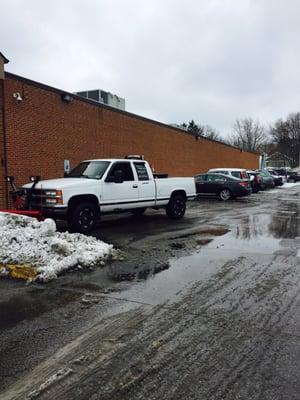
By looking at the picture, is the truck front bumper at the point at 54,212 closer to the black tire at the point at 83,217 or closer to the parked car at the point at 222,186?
the black tire at the point at 83,217

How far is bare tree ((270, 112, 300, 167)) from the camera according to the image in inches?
3951

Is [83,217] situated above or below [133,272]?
above

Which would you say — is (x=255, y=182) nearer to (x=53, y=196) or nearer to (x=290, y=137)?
(x=53, y=196)

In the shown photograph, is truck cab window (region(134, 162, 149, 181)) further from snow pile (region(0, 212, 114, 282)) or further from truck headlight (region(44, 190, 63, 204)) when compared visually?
snow pile (region(0, 212, 114, 282))

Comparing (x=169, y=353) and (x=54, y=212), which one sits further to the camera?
(x=54, y=212)

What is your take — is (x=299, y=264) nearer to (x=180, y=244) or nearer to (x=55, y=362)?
(x=180, y=244)

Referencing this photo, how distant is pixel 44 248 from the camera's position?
7074mm

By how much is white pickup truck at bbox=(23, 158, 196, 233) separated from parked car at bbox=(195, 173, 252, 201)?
9709mm

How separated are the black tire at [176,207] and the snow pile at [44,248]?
5806mm

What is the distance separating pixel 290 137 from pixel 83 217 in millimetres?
100046

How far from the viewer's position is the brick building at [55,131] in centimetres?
1287

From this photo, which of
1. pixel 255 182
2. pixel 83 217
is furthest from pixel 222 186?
pixel 83 217

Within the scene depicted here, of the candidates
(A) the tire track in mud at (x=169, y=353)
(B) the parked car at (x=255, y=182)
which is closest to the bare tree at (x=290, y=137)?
(B) the parked car at (x=255, y=182)

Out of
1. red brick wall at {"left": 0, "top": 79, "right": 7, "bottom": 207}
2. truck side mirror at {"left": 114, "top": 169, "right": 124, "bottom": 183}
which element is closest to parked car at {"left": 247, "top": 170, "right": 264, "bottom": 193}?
truck side mirror at {"left": 114, "top": 169, "right": 124, "bottom": 183}
